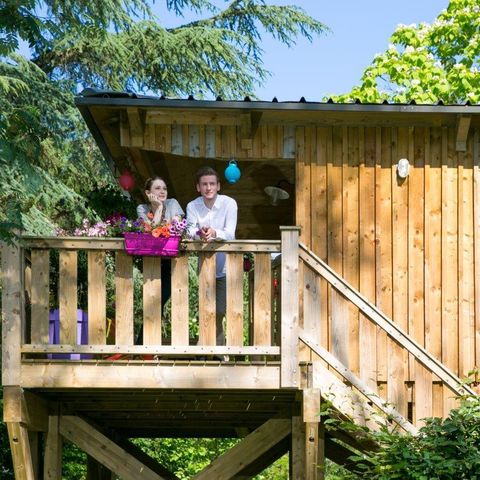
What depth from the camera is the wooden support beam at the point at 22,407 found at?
10.8 metres

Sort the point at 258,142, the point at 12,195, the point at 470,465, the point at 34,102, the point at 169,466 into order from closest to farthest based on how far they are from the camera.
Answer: the point at 470,465 → the point at 258,142 → the point at 12,195 → the point at 34,102 → the point at 169,466

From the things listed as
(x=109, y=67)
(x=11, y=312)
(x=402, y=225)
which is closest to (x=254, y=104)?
(x=402, y=225)

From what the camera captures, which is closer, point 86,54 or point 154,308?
point 154,308

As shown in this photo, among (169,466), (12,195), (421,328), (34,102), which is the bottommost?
(169,466)

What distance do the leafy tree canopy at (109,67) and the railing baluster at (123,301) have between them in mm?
9266

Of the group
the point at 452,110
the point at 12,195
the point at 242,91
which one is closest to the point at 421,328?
the point at 452,110

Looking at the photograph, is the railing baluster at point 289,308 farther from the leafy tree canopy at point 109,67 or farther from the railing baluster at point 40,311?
the leafy tree canopy at point 109,67

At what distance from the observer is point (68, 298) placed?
10.7m

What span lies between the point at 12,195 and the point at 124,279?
31.6 ft

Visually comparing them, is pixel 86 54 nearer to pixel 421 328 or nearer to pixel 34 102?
pixel 34 102

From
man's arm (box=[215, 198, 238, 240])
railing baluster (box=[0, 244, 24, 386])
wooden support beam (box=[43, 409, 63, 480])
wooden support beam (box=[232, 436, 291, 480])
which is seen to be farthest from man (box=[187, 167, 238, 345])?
wooden support beam (box=[232, 436, 291, 480])

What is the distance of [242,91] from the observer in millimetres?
24656

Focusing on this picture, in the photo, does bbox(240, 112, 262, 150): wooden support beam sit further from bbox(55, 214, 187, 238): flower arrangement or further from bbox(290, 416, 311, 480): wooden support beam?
bbox(290, 416, 311, 480): wooden support beam

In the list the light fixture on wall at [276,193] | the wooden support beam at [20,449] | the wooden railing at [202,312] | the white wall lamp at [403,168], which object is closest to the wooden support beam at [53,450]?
the wooden support beam at [20,449]
